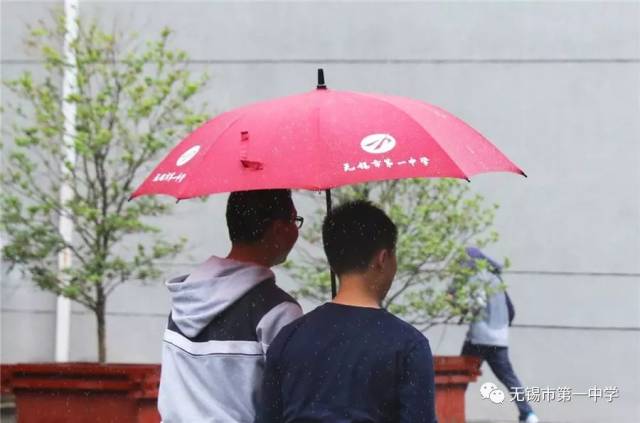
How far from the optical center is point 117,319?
1161cm

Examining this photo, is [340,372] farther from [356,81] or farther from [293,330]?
[356,81]

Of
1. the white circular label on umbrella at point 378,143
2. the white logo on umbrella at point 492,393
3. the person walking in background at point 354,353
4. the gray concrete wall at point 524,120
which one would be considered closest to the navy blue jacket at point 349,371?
the person walking in background at point 354,353

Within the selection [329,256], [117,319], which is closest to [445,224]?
[117,319]

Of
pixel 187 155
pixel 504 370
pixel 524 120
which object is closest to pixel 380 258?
pixel 187 155

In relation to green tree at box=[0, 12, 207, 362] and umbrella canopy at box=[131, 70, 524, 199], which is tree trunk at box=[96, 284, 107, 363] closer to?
green tree at box=[0, 12, 207, 362]

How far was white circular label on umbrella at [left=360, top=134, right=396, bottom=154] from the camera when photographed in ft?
11.9

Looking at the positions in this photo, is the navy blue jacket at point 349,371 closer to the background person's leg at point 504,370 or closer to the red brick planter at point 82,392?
the red brick planter at point 82,392

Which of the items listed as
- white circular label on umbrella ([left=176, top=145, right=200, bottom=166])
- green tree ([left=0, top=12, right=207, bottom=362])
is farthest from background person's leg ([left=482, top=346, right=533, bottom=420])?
white circular label on umbrella ([left=176, top=145, right=200, bottom=166])

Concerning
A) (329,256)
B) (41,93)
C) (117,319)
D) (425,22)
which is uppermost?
(425,22)

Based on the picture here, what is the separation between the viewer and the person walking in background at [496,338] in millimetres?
9758

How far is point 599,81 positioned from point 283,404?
8.51m

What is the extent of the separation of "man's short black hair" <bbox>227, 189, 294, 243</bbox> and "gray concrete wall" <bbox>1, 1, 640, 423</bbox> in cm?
701

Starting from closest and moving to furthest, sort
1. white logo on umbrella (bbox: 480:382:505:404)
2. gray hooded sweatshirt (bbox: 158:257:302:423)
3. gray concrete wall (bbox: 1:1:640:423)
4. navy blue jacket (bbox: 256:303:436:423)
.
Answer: navy blue jacket (bbox: 256:303:436:423), gray hooded sweatshirt (bbox: 158:257:302:423), white logo on umbrella (bbox: 480:382:505:404), gray concrete wall (bbox: 1:1:640:423)

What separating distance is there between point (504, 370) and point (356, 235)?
7.30 m
